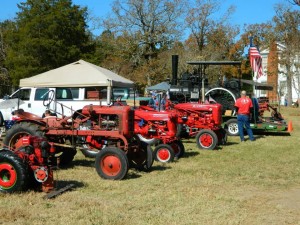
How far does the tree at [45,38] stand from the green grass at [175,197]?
24618 mm

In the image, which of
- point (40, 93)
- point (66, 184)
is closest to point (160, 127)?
point (66, 184)

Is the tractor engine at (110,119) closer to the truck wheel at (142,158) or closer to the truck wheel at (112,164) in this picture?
the truck wheel at (142,158)

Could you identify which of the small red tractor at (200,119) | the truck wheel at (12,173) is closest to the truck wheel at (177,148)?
the small red tractor at (200,119)

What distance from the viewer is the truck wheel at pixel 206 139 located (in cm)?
1214

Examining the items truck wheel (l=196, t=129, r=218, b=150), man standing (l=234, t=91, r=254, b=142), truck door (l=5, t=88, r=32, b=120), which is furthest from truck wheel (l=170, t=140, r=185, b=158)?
truck door (l=5, t=88, r=32, b=120)

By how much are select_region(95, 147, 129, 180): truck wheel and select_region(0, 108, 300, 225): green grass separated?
16 cm

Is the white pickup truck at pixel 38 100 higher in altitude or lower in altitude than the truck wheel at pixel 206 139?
higher

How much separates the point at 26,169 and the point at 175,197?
7.05 ft

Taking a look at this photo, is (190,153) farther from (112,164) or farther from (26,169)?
(26,169)

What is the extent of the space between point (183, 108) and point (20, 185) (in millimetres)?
7473

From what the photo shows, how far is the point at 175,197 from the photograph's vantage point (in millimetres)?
6539

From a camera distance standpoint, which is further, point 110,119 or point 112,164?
point 110,119

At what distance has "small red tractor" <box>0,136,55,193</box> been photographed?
21.0ft

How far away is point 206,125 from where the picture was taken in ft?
42.5
